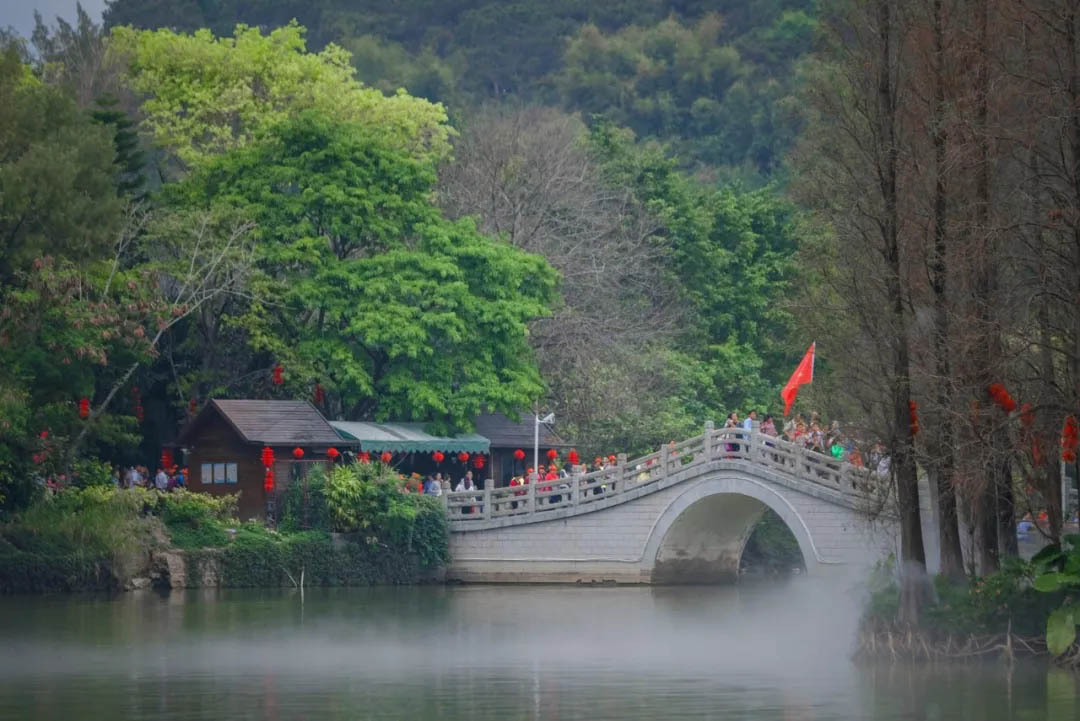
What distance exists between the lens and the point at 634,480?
4172 centimetres

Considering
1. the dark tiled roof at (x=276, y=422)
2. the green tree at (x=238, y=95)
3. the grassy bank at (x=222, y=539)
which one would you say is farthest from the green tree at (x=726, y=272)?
the grassy bank at (x=222, y=539)

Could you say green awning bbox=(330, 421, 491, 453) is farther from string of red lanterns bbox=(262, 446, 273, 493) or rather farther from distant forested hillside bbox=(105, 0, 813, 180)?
distant forested hillside bbox=(105, 0, 813, 180)

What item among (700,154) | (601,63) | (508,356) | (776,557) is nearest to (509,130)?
(508,356)

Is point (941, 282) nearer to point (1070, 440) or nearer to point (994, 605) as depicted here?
point (1070, 440)

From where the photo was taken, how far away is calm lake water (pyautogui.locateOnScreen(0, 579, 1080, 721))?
2228 cm

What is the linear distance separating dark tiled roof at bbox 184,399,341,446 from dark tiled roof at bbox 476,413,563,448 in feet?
18.3

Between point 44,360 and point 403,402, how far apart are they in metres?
9.32

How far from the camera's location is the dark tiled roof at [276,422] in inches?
1639

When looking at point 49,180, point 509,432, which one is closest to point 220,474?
point 49,180

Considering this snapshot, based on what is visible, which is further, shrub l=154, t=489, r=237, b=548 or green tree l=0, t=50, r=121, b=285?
shrub l=154, t=489, r=237, b=548

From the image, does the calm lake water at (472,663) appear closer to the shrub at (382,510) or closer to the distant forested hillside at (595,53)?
the shrub at (382,510)

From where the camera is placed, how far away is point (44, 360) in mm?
39156

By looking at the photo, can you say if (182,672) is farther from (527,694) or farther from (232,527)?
(232,527)

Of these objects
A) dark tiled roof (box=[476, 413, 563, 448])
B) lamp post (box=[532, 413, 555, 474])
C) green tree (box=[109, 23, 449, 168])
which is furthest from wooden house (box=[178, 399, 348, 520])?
green tree (box=[109, 23, 449, 168])
